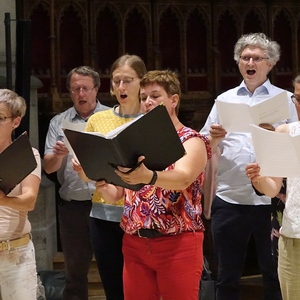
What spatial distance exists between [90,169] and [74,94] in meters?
1.27

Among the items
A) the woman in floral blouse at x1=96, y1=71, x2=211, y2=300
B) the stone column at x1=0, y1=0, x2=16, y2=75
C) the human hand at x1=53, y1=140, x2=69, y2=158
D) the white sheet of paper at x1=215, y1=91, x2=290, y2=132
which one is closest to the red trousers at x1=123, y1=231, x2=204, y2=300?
the woman in floral blouse at x1=96, y1=71, x2=211, y2=300

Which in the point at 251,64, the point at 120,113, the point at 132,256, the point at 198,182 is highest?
the point at 251,64

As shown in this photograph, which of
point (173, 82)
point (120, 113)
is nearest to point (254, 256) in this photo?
point (120, 113)

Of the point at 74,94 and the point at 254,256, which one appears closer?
the point at 74,94

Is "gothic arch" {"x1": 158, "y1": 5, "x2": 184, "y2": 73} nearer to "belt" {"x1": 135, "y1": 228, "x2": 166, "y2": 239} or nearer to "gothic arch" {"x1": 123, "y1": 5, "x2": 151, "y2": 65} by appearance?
"gothic arch" {"x1": 123, "y1": 5, "x2": 151, "y2": 65}

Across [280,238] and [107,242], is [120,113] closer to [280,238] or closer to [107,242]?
[107,242]

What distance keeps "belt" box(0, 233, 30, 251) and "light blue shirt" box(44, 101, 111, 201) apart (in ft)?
3.19

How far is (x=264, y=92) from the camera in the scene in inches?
132

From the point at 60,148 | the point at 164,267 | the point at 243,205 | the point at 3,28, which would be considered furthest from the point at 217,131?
the point at 3,28

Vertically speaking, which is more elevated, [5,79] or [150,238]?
[5,79]

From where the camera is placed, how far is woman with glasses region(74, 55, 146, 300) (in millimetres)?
2941

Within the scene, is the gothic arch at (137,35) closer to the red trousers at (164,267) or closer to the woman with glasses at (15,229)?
the woman with glasses at (15,229)

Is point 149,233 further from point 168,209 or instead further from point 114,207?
point 114,207

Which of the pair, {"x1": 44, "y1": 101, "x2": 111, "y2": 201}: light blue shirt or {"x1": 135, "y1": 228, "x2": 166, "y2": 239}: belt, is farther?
{"x1": 44, "y1": 101, "x2": 111, "y2": 201}: light blue shirt
